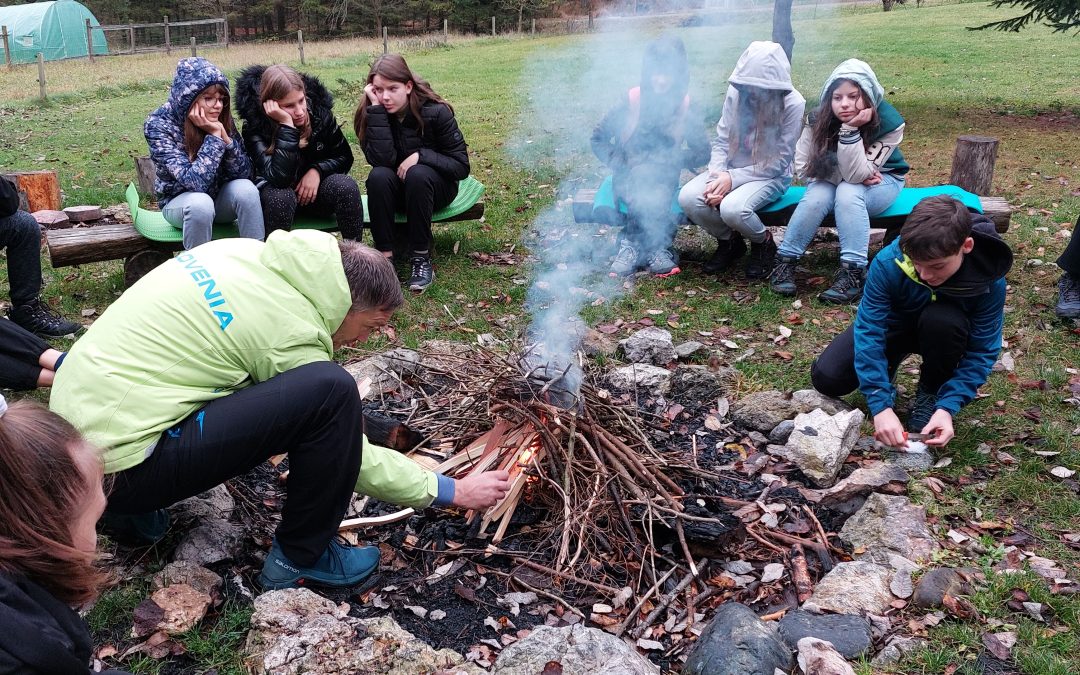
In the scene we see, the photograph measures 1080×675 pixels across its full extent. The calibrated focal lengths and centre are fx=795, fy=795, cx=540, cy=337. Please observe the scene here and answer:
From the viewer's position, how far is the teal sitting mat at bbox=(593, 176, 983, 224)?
17.1 ft

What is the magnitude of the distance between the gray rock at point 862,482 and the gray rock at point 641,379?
100 centimetres

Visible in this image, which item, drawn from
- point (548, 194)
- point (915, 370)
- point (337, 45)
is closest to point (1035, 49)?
point (548, 194)

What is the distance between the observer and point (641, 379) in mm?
3977

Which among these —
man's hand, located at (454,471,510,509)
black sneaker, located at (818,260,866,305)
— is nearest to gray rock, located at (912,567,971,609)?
man's hand, located at (454,471,510,509)

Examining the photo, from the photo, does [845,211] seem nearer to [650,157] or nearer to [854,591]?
[650,157]

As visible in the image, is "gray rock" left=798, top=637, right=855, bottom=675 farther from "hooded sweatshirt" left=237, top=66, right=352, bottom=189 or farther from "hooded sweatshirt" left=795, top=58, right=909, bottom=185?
"hooded sweatshirt" left=237, top=66, right=352, bottom=189

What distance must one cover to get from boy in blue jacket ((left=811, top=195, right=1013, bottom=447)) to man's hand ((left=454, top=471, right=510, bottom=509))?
167cm

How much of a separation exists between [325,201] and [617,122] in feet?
7.06

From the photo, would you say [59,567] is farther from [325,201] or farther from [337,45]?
[337,45]

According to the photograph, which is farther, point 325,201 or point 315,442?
point 325,201

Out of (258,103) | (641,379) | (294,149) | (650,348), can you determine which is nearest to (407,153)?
(294,149)

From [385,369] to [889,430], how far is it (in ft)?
7.64

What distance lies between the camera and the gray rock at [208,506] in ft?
9.67

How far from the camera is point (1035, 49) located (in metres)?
16.5
